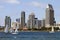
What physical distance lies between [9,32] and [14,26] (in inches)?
193

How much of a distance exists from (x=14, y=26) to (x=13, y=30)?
675 centimetres

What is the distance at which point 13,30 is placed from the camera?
630ft

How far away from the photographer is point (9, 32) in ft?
655

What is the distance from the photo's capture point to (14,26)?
19838cm

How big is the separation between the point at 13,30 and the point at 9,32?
8131 mm
